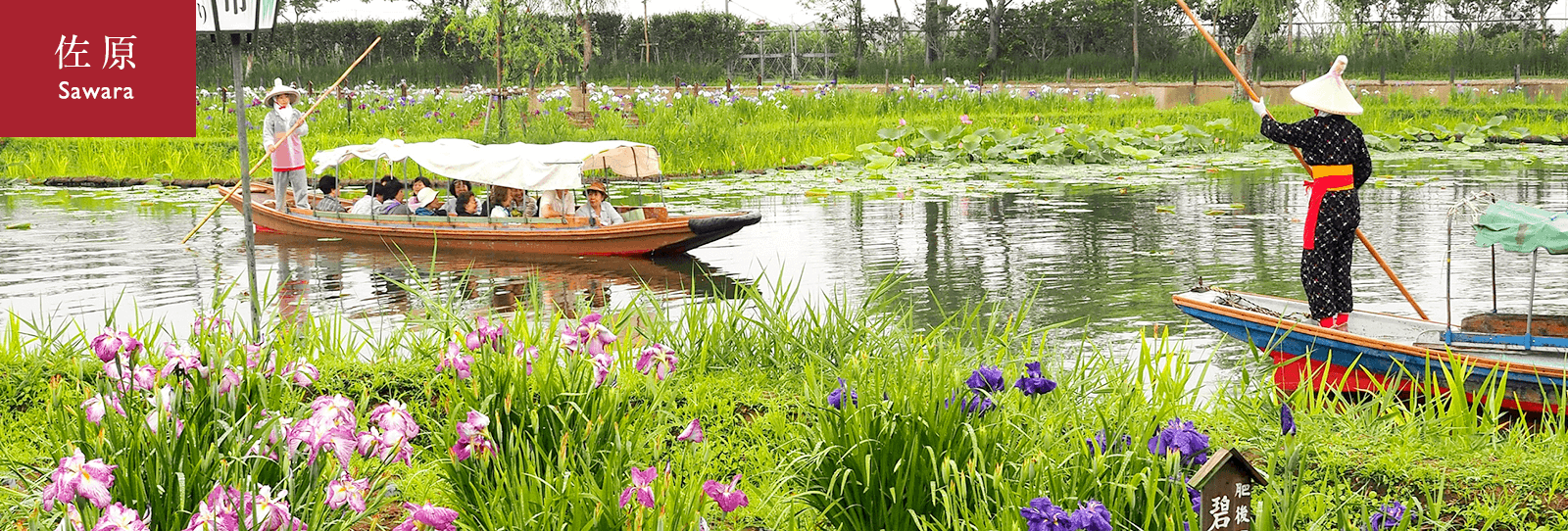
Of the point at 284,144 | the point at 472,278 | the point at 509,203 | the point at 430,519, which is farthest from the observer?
the point at 284,144

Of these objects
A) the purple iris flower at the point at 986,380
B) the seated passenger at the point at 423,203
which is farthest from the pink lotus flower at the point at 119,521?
the seated passenger at the point at 423,203

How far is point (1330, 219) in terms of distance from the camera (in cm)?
756

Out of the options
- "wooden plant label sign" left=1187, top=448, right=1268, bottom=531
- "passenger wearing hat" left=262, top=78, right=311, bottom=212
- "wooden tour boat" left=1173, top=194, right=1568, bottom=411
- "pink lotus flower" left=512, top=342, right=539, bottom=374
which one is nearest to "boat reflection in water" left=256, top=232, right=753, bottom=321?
"passenger wearing hat" left=262, top=78, right=311, bottom=212

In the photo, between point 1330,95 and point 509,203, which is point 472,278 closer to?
point 509,203

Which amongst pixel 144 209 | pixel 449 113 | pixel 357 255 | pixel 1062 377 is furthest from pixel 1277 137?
pixel 449 113

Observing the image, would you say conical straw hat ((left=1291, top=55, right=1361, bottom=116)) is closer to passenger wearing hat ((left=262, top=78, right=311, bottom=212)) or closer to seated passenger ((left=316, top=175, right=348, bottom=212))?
passenger wearing hat ((left=262, top=78, right=311, bottom=212))

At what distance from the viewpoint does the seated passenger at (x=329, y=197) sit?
47.1ft

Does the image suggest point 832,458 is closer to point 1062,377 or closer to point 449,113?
point 1062,377

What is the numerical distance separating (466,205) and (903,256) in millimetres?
4066

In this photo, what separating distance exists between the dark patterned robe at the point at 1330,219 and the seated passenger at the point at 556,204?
22.7 ft

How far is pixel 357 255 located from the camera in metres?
13.1

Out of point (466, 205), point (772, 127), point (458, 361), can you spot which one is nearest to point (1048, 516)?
point (458, 361)

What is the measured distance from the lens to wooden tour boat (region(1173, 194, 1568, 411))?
6.21 m

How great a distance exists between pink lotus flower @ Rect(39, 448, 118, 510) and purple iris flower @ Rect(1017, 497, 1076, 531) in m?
1.85
